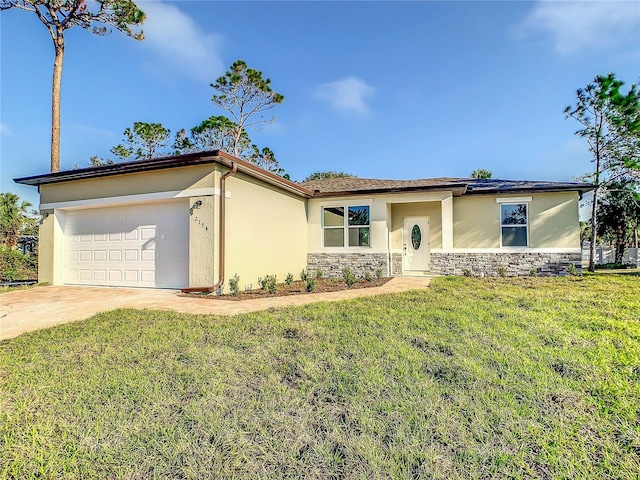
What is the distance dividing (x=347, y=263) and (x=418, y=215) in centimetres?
388

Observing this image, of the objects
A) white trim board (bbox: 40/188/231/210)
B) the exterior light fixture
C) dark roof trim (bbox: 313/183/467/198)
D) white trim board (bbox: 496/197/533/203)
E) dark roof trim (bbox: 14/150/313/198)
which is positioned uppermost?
dark roof trim (bbox: 14/150/313/198)

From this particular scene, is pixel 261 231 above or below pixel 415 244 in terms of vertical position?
above

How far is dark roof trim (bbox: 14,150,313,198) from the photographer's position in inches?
331

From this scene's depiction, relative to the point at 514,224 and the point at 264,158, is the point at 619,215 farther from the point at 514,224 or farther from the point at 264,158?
the point at 264,158

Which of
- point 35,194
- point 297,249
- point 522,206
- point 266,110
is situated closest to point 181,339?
point 297,249

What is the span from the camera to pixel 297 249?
41.3 ft

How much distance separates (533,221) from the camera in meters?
12.2

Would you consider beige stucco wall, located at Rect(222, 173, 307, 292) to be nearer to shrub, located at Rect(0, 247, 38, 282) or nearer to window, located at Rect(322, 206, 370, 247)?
window, located at Rect(322, 206, 370, 247)

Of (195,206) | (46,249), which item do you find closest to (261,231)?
(195,206)

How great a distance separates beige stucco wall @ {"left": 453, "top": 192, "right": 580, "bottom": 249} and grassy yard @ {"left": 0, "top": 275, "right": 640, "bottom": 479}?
8.06 metres

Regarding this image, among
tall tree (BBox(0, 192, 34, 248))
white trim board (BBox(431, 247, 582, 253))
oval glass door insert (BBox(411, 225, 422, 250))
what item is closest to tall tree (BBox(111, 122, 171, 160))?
tall tree (BBox(0, 192, 34, 248))

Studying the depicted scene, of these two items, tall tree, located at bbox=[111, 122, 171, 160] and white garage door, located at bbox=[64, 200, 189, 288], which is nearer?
white garage door, located at bbox=[64, 200, 189, 288]

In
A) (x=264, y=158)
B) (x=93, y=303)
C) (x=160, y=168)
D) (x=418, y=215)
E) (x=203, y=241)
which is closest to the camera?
(x=93, y=303)

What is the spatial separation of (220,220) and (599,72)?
18993 millimetres
